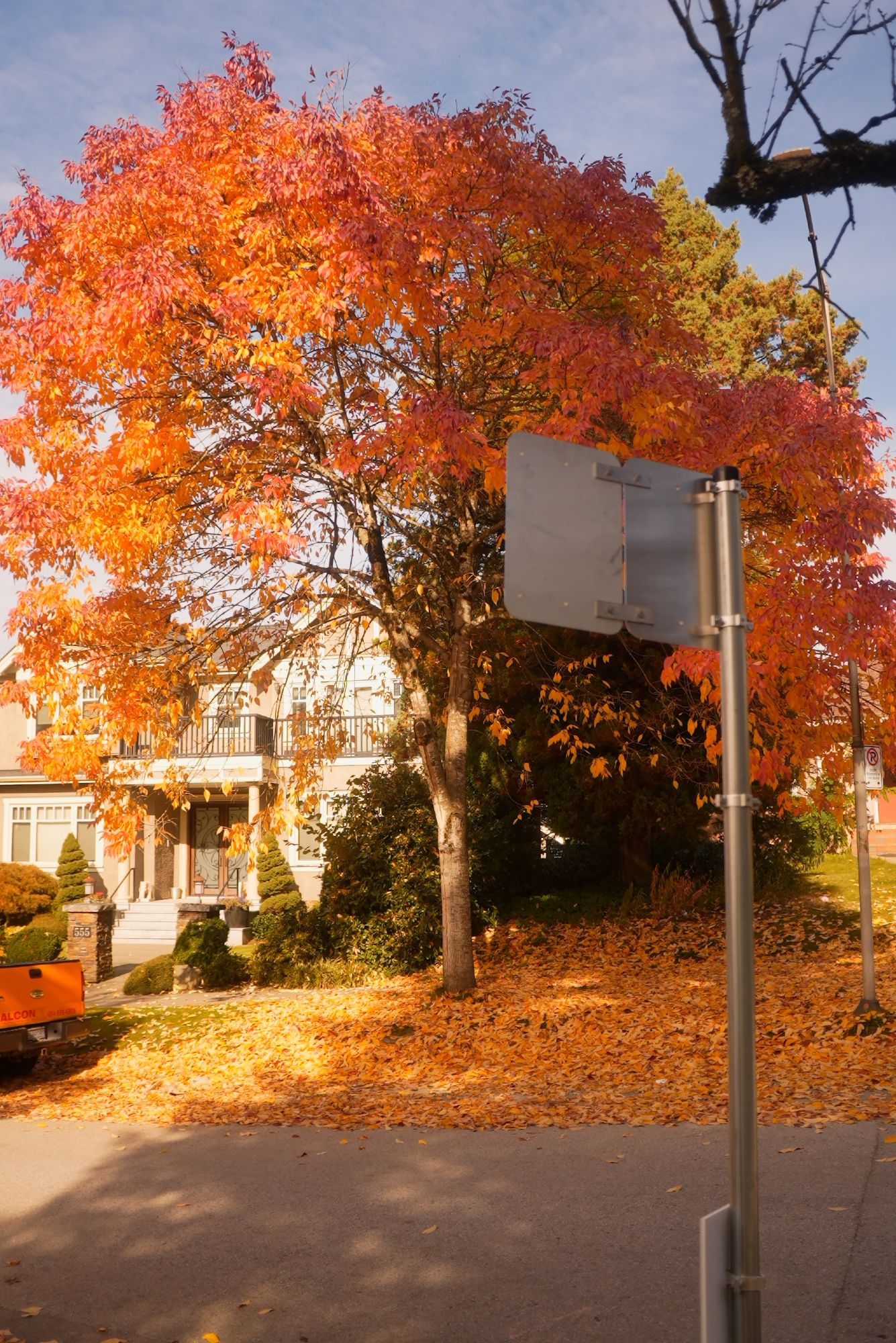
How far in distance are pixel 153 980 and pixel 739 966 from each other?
673 inches

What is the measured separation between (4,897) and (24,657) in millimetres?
17668

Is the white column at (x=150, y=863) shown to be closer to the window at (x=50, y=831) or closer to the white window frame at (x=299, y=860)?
the window at (x=50, y=831)

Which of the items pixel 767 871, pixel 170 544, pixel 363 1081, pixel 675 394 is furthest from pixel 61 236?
pixel 767 871

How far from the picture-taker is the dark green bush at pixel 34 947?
22.1m

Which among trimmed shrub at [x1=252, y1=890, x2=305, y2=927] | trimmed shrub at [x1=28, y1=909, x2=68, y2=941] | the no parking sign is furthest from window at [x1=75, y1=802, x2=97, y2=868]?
the no parking sign

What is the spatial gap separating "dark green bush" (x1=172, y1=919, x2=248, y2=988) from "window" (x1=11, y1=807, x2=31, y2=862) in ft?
51.8

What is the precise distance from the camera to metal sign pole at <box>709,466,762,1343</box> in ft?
9.31

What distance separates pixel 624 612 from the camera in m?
3.09

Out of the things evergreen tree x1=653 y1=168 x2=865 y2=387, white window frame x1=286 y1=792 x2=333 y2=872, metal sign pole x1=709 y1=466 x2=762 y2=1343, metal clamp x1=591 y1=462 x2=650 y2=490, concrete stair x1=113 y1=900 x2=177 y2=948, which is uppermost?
evergreen tree x1=653 y1=168 x2=865 y2=387

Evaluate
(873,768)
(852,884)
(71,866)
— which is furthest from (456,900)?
(71,866)

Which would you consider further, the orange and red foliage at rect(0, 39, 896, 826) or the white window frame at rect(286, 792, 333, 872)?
the white window frame at rect(286, 792, 333, 872)

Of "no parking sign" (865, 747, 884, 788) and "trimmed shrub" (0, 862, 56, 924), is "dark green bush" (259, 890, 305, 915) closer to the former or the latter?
"trimmed shrub" (0, 862, 56, 924)

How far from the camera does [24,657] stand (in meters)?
12.2

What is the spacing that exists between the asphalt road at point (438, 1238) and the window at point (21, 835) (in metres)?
26.0
